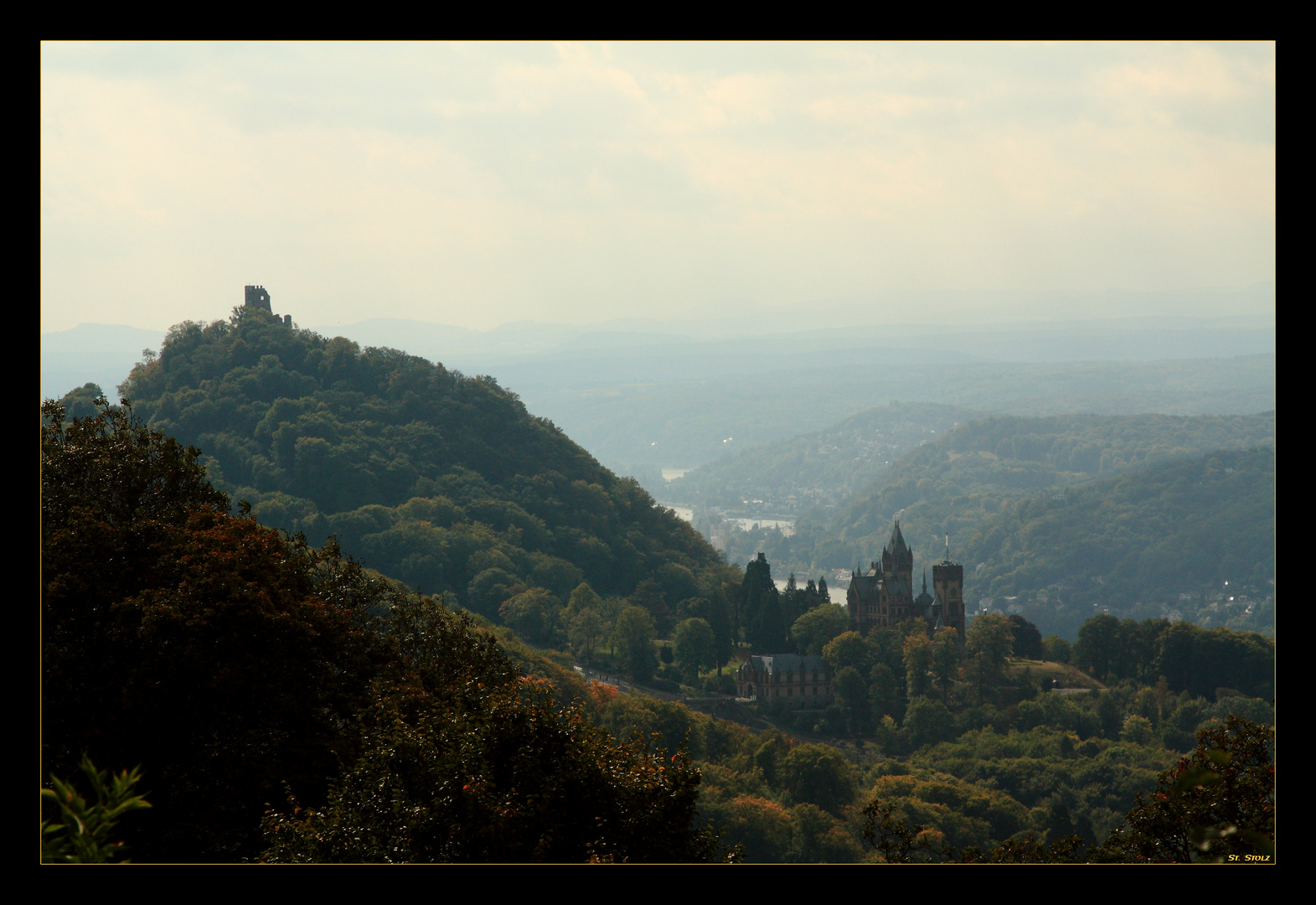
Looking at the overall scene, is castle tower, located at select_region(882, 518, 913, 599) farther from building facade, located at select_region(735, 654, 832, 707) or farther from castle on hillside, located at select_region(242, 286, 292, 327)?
castle on hillside, located at select_region(242, 286, 292, 327)

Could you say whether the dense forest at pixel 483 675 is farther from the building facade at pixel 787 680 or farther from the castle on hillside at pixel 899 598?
the castle on hillside at pixel 899 598

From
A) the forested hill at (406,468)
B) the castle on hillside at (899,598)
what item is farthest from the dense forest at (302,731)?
the forested hill at (406,468)
